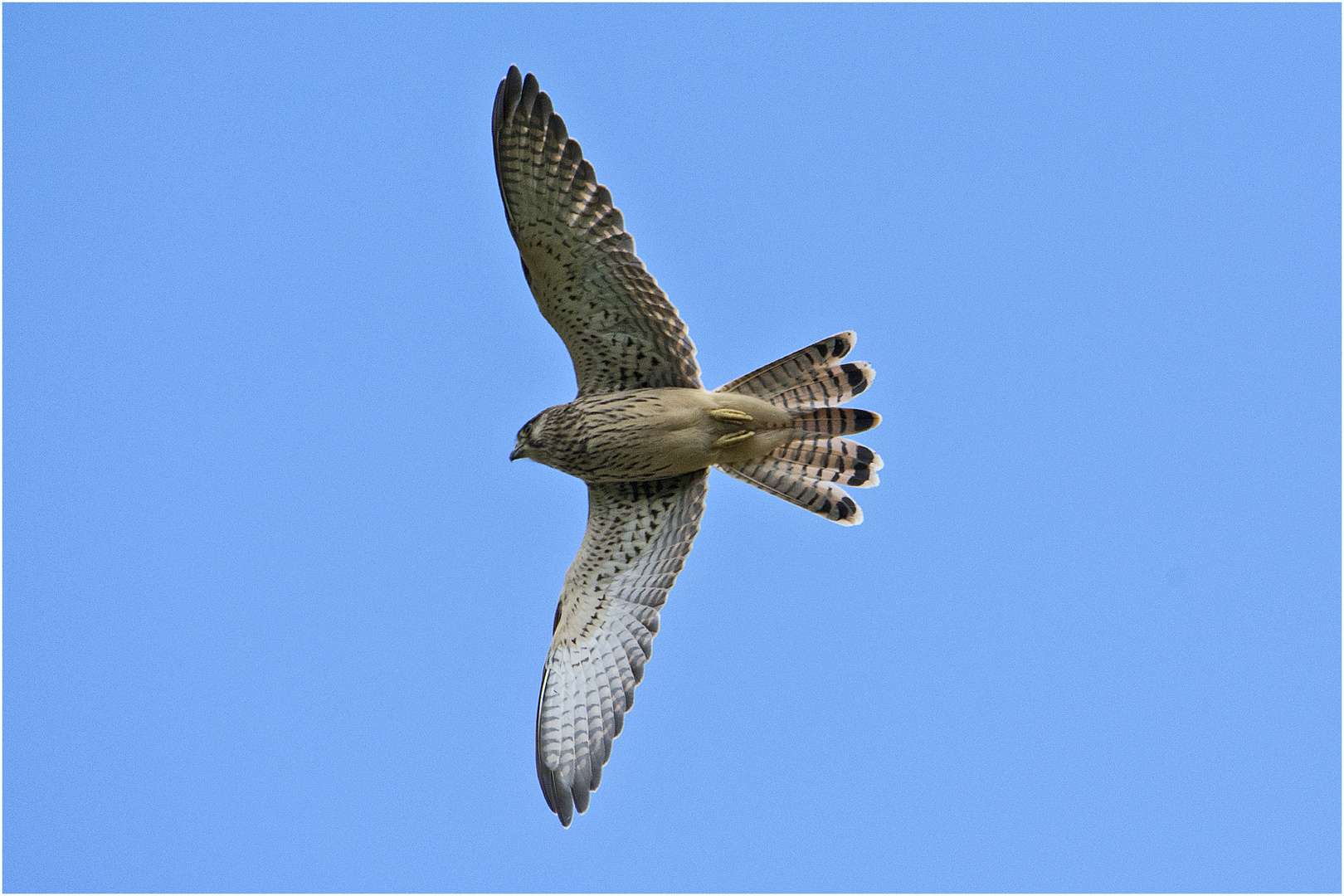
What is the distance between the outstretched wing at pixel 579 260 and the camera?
22.8ft

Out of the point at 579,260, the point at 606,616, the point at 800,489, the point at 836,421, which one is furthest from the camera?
the point at 606,616

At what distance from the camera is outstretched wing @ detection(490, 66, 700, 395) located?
22.8 ft

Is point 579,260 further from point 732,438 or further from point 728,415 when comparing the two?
point 732,438

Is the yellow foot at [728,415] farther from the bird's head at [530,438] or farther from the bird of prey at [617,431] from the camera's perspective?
the bird's head at [530,438]

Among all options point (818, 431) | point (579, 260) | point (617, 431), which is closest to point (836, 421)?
point (818, 431)

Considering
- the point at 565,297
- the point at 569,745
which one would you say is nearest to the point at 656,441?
the point at 565,297

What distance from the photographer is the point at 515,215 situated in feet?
23.2

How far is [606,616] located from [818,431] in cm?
179

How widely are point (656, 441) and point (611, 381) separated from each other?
0.51 meters

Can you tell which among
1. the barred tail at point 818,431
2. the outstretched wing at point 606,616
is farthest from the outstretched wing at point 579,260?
the outstretched wing at point 606,616

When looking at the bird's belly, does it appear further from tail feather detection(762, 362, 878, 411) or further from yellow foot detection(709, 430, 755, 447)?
tail feather detection(762, 362, 878, 411)

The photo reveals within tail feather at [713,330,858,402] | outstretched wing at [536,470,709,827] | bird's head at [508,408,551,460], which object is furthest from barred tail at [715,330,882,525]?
bird's head at [508,408,551,460]

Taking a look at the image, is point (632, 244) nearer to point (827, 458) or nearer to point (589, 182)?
point (589, 182)

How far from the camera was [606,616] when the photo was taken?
7.97 m
